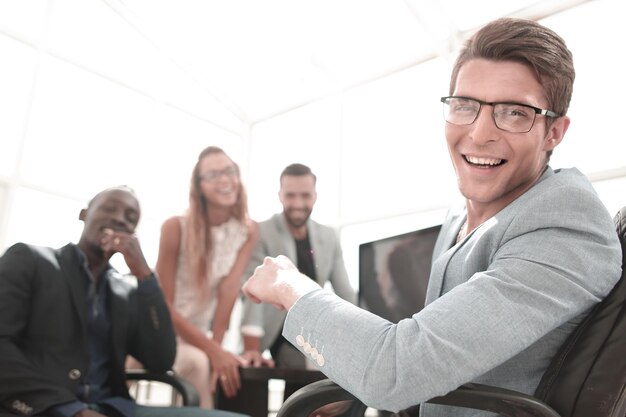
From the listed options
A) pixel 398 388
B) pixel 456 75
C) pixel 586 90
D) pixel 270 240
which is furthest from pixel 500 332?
pixel 586 90

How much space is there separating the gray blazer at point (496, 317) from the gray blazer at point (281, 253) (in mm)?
1958

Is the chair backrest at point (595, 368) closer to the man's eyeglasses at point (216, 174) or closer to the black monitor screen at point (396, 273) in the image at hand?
the black monitor screen at point (396, 273)

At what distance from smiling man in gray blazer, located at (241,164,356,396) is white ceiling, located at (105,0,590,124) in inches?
116

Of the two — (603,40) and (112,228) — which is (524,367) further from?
(603,40)

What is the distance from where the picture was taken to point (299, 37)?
6.45 m

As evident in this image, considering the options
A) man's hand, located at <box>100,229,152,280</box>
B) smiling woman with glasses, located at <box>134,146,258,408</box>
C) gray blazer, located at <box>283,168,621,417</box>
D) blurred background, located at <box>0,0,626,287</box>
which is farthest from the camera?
blurred background, located at <box>0,0,626,287</box>

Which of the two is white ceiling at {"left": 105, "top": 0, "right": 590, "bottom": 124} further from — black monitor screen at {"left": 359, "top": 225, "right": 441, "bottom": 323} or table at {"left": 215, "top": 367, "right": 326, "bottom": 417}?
table at {"left": 215, "top": 367, "right": 326, "bottom": 417}

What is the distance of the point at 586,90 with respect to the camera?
4.71 m

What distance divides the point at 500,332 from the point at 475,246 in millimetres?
245

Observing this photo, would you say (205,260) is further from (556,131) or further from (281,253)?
(556,131)

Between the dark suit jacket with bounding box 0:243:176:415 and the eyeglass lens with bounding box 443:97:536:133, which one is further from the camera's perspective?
the dark suit jacket with bounding box 0:243:176:415

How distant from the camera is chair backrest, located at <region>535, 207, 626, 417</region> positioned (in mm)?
924

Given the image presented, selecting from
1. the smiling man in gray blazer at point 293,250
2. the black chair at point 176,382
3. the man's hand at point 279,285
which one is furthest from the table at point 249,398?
the man's hand at point 279,285

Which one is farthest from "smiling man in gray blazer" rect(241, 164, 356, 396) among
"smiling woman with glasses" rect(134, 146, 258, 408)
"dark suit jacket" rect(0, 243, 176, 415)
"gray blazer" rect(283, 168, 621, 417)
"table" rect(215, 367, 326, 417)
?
"gray blazer" rect(283, 168, 621, 417)
